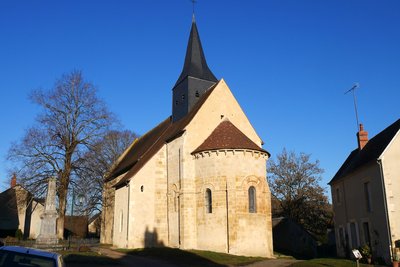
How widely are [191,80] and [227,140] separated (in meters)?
6.77

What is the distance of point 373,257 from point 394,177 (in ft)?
14.6

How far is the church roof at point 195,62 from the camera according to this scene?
28.8m

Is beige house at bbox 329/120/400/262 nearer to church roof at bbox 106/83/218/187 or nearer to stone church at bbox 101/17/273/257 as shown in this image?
stone church at bbox 101/17/273/257

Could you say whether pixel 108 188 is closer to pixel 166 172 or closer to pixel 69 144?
pixel 69 144

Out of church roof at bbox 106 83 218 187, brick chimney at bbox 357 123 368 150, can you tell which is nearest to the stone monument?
church roof at bbox 106 83 218 187

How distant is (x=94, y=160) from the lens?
2952cm

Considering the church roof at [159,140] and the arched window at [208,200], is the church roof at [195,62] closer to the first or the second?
the church roof at [159,140]

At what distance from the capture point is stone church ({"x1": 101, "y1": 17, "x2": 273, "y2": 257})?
2212cm

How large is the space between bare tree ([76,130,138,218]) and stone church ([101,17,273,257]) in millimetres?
2772

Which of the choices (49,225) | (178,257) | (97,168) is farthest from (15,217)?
(178,257)

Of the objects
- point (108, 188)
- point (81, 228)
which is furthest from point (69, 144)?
point (81, 228)

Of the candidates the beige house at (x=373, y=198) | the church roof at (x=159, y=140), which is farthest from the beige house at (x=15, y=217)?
the beige house at (x=373, y=198)

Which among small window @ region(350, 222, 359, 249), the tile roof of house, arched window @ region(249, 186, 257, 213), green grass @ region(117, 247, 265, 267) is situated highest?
the tile roof of house

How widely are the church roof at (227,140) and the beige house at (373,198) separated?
20.1ft
